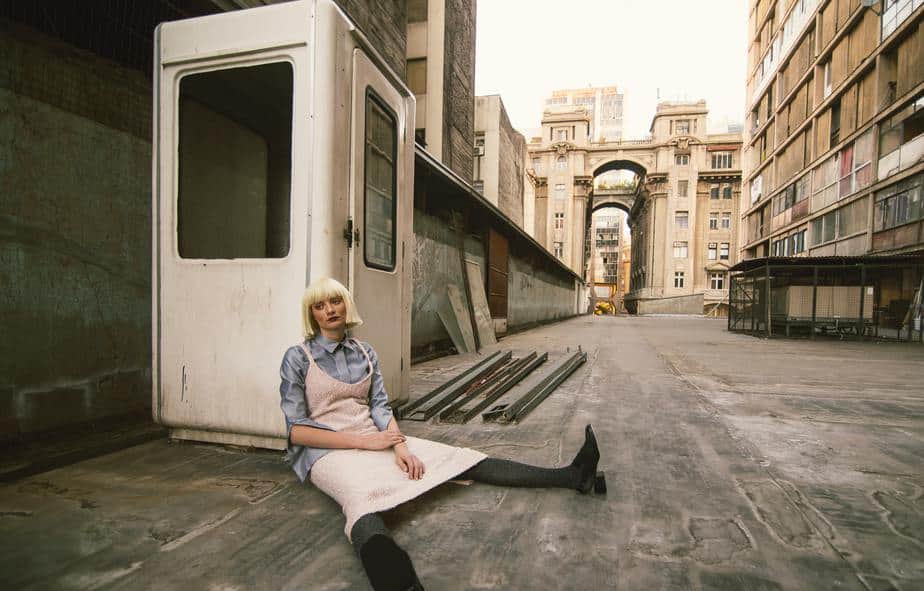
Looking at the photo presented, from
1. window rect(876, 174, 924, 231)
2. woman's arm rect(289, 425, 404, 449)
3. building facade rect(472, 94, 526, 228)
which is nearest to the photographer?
woman's arm rect(289, 425, 404, 449)

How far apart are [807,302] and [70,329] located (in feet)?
Answer: 61.0

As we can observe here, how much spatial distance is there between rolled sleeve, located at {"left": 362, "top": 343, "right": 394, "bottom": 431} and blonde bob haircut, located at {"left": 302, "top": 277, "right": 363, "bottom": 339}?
297mm

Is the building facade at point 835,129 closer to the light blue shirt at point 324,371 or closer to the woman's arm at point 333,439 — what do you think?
the light blue shirt at point 324,371

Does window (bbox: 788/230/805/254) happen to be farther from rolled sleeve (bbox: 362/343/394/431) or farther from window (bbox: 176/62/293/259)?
rolled sleeve (bbox: 362/343/394/431)

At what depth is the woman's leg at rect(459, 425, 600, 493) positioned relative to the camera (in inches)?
97.3

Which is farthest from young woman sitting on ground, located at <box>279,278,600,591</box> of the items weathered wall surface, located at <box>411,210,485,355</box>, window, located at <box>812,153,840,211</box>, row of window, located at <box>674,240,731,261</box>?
row of window, located at <box>674,240,731,261</box>

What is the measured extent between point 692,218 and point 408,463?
5731cm

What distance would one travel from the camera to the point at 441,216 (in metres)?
9.16

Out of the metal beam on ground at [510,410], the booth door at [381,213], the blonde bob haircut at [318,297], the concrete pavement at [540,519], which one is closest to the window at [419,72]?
the booth door at [381,213]

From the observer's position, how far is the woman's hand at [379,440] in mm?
2232

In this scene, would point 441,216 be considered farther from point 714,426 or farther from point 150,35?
point 714,426

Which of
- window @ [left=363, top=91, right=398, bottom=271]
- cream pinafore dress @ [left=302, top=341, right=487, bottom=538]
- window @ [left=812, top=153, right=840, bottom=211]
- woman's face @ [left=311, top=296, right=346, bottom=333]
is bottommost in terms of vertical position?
cream pinafore dress @ [left=302, top=341, right=487, bottom=538]

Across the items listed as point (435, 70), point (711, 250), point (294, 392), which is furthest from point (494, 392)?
point (711, 250)

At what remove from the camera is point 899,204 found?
18922 mm
